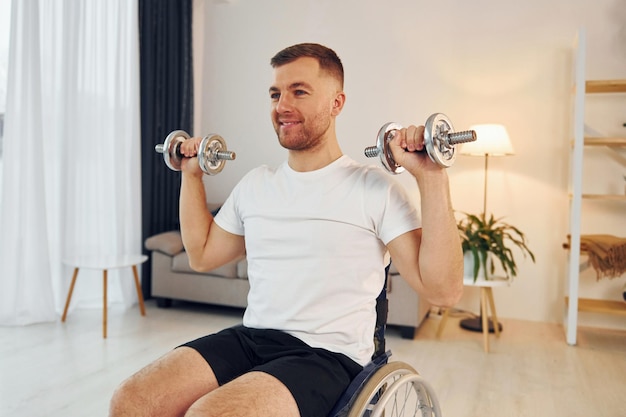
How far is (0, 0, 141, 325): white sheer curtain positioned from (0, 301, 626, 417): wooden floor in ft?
0.79

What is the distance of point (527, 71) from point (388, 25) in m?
0.95

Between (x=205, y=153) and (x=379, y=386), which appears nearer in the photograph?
(x=379, y=386)

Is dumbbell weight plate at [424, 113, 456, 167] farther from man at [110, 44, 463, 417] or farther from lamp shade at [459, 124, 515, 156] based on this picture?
lamp shade at [459, 124, 515, 156]

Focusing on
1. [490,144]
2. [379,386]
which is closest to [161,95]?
[490,144]

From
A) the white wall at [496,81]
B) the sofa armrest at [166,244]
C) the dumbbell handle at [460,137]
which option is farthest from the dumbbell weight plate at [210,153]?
the white wall at [496,81]

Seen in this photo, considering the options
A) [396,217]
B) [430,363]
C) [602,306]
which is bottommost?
[430,363]

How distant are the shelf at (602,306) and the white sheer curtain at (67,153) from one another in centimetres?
273

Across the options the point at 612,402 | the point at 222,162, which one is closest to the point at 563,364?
the point at 612,402

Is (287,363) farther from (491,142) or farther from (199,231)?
(491,142)

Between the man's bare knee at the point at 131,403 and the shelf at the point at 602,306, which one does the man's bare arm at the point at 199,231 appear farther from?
the shelf at the point at 602,306

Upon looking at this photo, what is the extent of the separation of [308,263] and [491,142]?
7.61 ft

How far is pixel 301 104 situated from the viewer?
54.1 inches

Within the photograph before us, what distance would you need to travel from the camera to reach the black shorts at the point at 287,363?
1140mm

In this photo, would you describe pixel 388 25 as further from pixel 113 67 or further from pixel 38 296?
pixel 38 296
